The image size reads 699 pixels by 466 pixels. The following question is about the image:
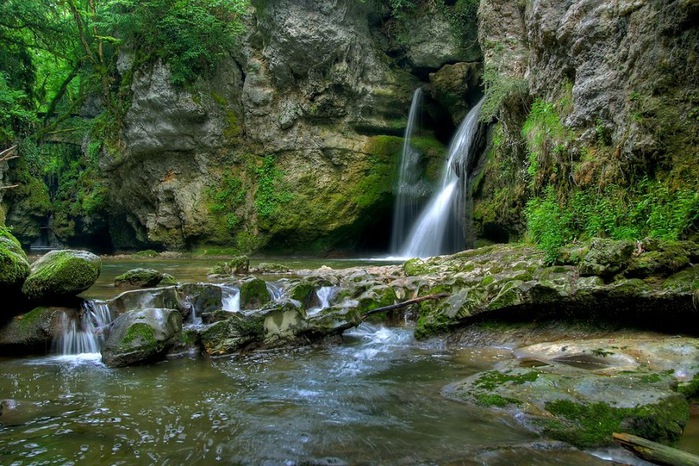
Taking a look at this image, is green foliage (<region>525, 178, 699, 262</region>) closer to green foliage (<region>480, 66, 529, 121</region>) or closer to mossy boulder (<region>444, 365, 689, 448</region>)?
mossy boulder (<region>444, 365, 689, 448</region>)

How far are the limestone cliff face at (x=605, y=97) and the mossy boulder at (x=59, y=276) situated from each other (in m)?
7.25

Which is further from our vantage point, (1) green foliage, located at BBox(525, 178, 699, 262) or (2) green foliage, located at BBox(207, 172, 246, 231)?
(2) green foliage, located at BBox(207, 172, 246, 231)

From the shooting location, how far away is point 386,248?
1908 centimetres

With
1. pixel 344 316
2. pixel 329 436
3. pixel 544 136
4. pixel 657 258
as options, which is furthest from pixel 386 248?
pixel 329 436

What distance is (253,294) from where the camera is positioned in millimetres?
7309

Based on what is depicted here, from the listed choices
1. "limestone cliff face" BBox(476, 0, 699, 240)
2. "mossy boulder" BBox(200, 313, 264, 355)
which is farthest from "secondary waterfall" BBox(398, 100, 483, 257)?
"mossy boulder" BBox(200, 313, 264, 355)

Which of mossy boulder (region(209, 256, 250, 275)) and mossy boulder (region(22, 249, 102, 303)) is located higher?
mossy boulder (region(22, 249, 102, 303))

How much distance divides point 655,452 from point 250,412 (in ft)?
8.39

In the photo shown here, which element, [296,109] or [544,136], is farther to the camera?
[296,109]

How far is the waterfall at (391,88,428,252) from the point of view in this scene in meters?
17.6

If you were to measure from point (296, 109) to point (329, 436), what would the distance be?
15702 mm

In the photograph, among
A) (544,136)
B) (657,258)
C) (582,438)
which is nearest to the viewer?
(582,438)

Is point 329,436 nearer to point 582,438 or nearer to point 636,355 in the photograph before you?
point 582,438

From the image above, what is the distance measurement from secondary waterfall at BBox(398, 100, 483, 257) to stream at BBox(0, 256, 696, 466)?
9509 mm
